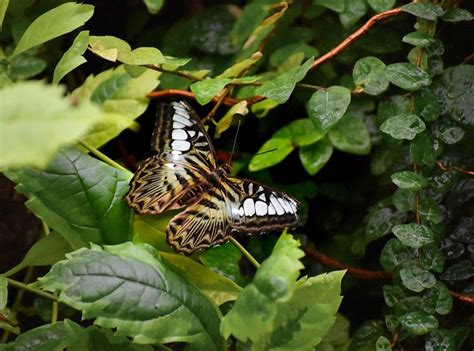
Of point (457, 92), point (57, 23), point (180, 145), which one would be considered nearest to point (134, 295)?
point (180, 145)

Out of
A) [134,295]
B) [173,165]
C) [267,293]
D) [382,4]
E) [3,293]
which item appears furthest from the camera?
[382,4]

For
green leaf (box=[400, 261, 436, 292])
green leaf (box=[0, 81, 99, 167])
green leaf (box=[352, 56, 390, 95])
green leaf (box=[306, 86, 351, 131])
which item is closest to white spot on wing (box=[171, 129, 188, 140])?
green leaf (box=[306, 86, 351, 131])

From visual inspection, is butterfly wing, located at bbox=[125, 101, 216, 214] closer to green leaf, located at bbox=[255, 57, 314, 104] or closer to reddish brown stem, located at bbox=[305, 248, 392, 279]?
green leaf, located at bbox=[255, 57, 314, 104]

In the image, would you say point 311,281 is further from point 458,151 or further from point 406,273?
point 458,151

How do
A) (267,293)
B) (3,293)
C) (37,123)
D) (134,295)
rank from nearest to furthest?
(37,123)
(267,293)
(134,295)
(3,293)

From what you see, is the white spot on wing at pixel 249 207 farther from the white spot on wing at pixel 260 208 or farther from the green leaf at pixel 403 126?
the green leaf at pixel 403 126

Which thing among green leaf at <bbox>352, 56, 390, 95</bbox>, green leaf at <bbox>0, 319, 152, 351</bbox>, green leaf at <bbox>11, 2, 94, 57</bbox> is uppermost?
green leaf at <bbox>11, 2, 94, 57</bbox>

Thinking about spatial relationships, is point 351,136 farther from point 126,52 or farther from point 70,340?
point 70,340
